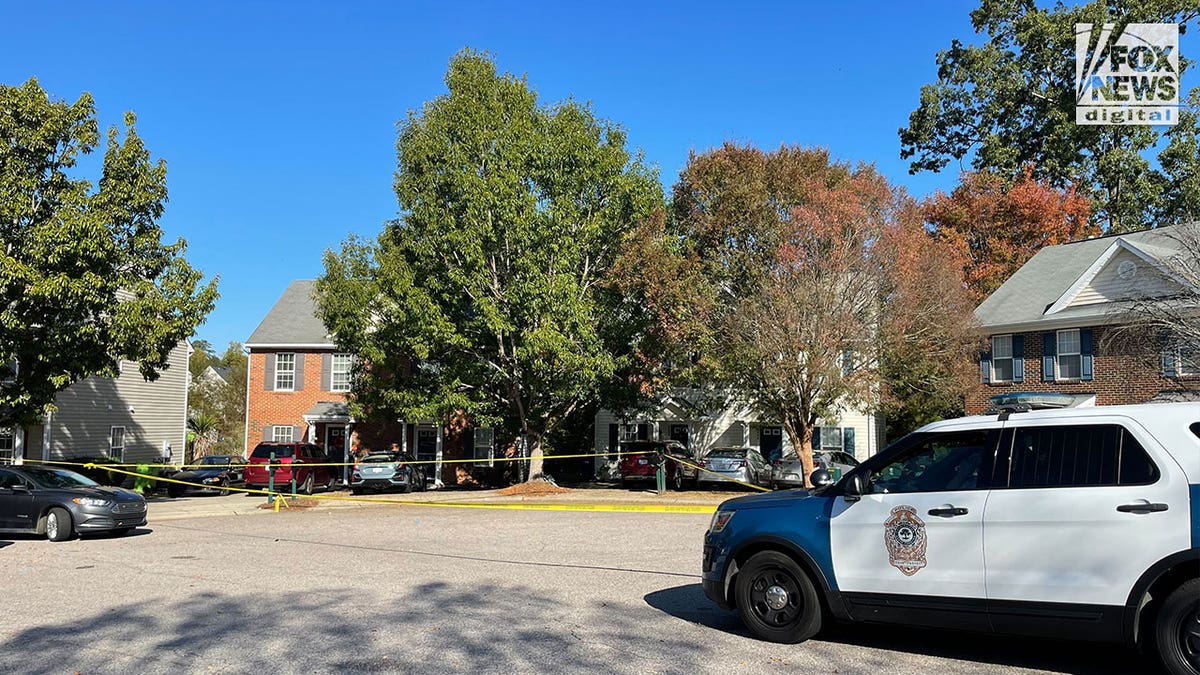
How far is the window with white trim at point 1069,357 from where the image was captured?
28438mm

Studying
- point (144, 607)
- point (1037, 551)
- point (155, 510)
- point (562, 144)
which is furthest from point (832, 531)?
point (562, 144)

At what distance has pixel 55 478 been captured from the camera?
1567 centimetres

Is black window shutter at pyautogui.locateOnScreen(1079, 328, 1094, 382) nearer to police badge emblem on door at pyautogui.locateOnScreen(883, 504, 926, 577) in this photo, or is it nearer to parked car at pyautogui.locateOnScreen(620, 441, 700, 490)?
parked car at pyautogui.locateOnScreen(620, 441, 700, 490)

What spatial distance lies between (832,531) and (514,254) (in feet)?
67.9

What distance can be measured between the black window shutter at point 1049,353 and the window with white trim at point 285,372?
2898cm

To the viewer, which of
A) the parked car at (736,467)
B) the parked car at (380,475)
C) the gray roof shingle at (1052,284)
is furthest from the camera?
the gray roof shingle at (1052,284)

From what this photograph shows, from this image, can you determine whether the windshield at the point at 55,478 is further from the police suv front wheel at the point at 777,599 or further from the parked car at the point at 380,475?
the police suv front wheel at the point at 777,599

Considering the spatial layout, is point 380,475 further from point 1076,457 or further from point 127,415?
point 1076,457

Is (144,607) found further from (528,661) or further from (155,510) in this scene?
(155,510)

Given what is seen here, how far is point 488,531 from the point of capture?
16188 millimetres

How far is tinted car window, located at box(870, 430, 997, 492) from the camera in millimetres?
6492

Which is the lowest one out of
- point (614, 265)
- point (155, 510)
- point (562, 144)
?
point (155, 510)

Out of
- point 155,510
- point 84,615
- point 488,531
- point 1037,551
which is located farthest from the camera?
point 155,510

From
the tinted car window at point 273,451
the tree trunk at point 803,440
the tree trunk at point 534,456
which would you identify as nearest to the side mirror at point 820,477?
the tree trunk at point 803,440
